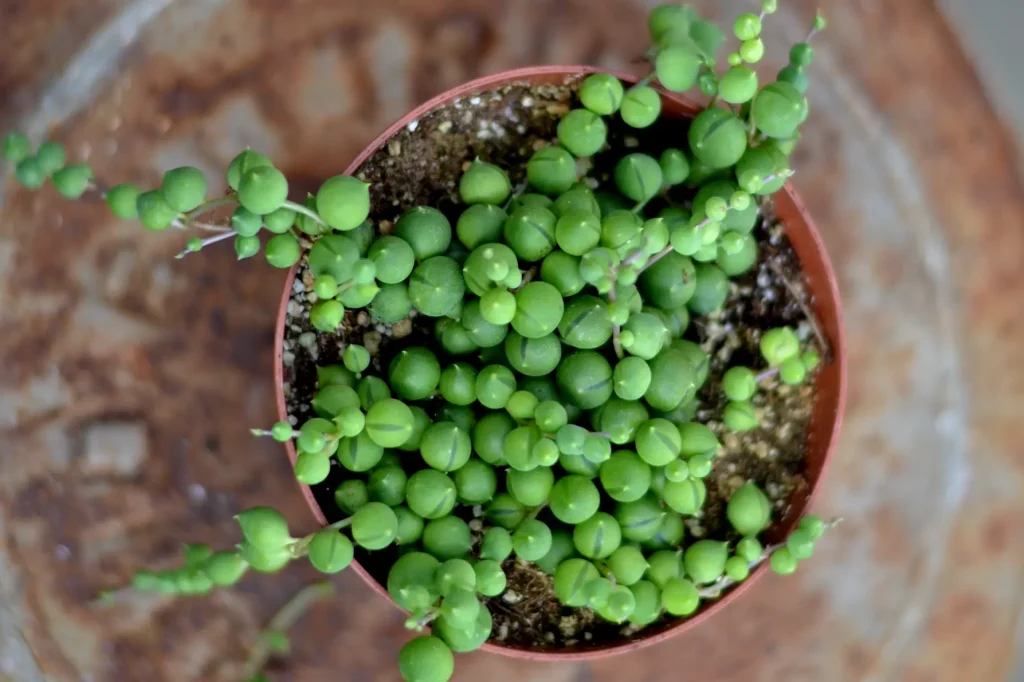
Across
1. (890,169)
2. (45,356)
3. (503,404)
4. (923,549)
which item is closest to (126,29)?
(45,356)

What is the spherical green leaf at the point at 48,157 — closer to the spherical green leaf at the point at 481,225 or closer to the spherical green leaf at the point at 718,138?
the spherical green leaf at the point at 481,225

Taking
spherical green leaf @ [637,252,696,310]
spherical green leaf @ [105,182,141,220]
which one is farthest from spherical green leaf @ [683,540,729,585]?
spherical green leaf @ [105,182,141,220]

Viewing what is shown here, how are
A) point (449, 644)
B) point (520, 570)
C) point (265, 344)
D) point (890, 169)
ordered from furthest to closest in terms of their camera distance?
1. point (890, 169)
2. point (265, 344)
3. point (520, 570)
4. point (449, 644)

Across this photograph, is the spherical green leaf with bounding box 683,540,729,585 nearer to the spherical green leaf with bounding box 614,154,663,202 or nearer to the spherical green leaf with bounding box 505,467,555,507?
the spherical green leaf with bounding box 505,467,555,507

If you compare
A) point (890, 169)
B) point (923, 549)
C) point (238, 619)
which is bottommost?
point (238, 619)

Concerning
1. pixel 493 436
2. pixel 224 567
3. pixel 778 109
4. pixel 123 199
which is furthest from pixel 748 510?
pixel 123 199

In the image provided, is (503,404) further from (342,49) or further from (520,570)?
(342,49)

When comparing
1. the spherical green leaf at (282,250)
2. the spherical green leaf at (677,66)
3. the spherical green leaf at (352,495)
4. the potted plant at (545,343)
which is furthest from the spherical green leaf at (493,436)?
the spherical green leaf at (677,66)

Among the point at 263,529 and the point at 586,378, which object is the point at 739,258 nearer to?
the point at 586,378
